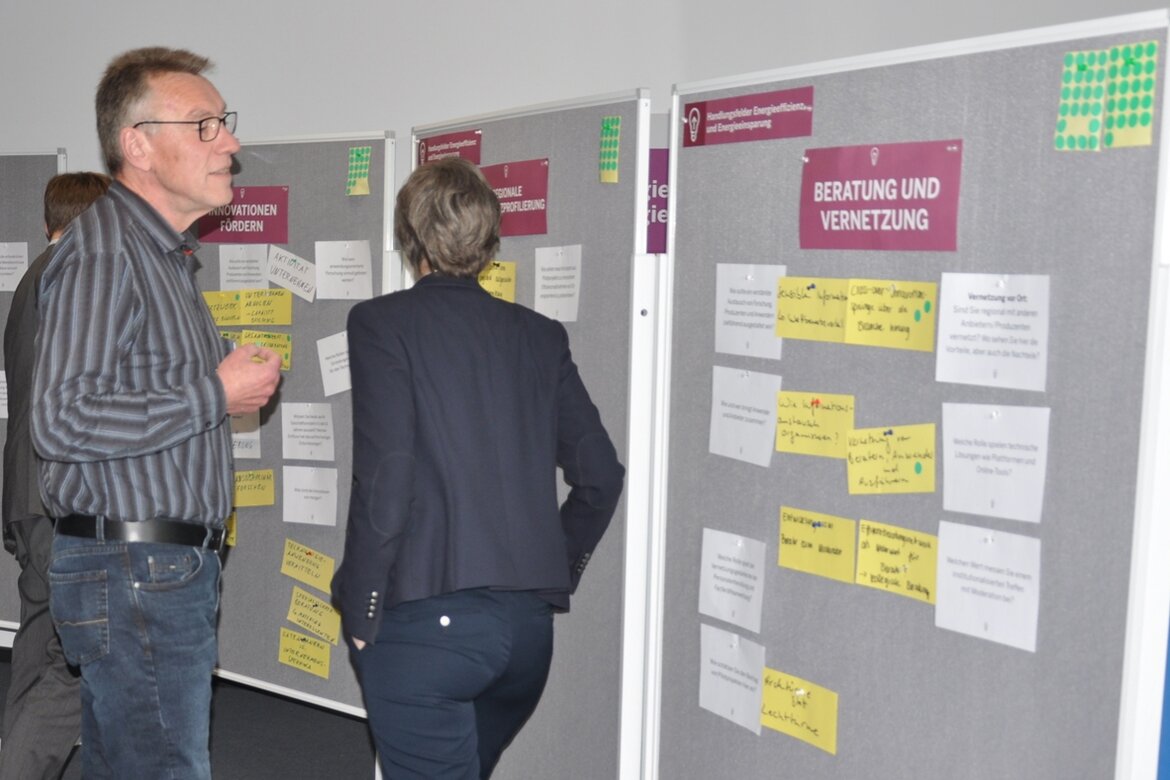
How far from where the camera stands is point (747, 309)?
202cm

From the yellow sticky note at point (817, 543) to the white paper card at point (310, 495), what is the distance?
64.5 inches

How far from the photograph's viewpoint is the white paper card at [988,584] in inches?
63.1

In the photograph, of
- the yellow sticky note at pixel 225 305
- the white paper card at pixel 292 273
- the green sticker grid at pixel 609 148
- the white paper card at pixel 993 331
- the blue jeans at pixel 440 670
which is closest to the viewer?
the white paper card at pixel 993 331

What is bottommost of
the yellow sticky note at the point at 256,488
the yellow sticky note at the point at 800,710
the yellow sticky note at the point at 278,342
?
the yellow sticky note at the point at 800,710

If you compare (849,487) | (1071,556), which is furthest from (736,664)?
(1071,556)

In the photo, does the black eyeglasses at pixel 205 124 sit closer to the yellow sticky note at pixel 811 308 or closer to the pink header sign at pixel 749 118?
the pink header sign at pixel 749 118

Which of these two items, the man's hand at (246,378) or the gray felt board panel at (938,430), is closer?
the gray felt board panel at (938,430)

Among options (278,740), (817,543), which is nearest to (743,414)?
(817,543)

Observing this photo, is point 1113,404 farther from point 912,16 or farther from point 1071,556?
point 912,16

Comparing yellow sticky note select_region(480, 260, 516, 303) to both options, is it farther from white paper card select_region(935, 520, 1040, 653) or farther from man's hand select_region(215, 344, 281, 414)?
white paper card select_region(935, 520, 1040, 653)

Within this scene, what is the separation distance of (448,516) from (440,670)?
24 centimetres

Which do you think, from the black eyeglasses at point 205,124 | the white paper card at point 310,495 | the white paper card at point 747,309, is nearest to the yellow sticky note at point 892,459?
the white paper card at point 747,309

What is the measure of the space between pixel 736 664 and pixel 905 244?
0.82m

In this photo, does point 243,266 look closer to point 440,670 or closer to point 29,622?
point 29,622
